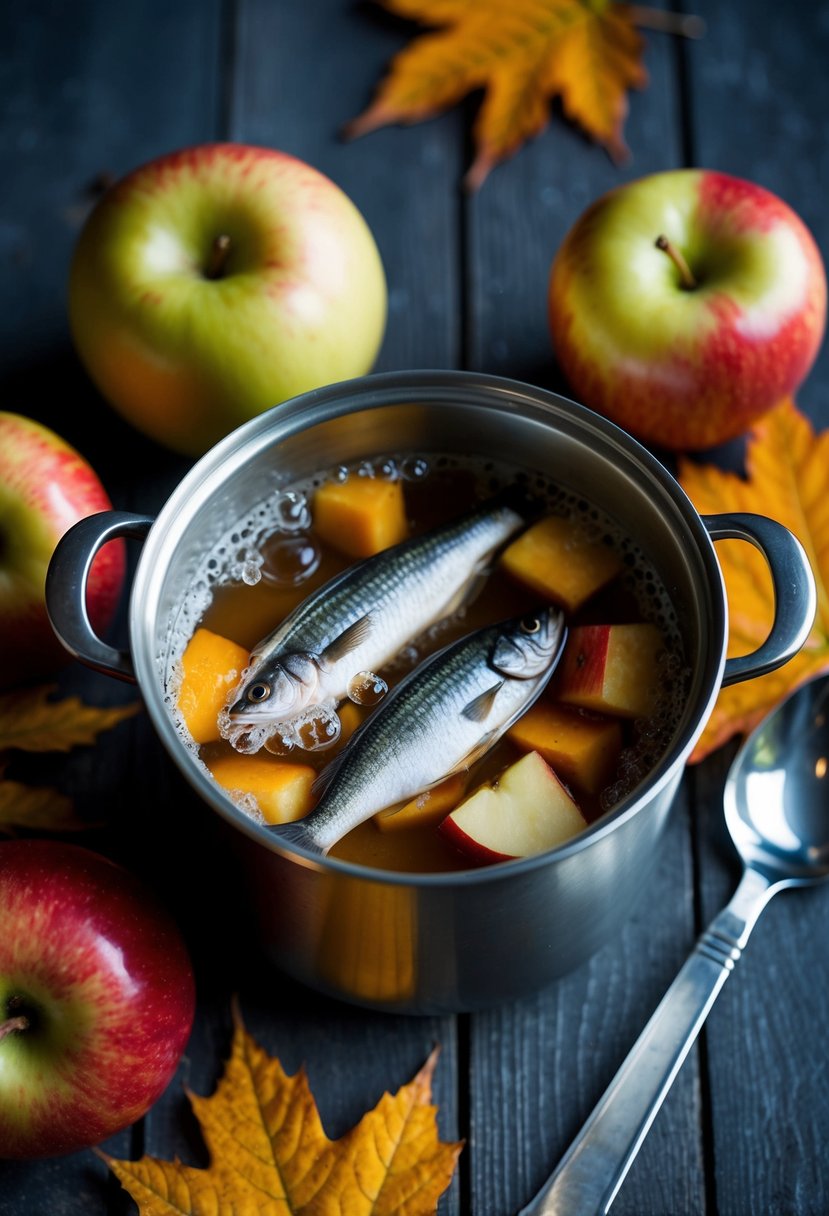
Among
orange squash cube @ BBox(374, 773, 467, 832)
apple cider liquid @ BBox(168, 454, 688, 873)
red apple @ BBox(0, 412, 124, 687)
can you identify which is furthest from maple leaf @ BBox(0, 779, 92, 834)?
orange squash cube @ BBox(374, 773, 467, 832)

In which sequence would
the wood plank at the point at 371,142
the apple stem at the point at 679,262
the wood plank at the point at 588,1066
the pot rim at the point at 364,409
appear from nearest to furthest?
Result: the pot rim at the point at 364,409 < the wood plank at the point at 588,1066 < the apple stem at the point at 679,262 < the wood plank at the point at 371,142

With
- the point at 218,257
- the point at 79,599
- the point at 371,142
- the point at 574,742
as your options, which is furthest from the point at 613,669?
the point at 371,142

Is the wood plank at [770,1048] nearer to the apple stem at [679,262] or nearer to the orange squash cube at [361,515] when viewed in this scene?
the apple stem at [679,262]

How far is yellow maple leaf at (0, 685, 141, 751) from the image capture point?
1071 millimetres

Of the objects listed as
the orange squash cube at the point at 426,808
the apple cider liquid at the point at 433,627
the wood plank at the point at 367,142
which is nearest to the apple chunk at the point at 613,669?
the apple cider liquid at the point at 433,627

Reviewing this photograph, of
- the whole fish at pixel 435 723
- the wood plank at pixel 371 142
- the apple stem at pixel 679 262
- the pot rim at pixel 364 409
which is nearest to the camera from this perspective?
the pot rim at pixel 364 409

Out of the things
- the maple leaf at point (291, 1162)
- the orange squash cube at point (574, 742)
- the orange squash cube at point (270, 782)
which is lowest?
the maple leaf at point (291, 1162)

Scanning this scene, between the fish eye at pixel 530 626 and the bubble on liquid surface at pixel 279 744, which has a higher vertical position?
the fish eye at pixel 530 626

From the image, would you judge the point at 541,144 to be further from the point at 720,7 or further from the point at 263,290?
the point at 263,290

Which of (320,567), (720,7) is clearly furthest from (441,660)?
(720,7)

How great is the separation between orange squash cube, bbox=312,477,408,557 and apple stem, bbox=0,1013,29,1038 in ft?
1.40

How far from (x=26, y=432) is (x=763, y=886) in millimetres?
733

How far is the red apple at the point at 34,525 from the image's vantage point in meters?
1.01

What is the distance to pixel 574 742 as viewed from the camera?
894 mm
